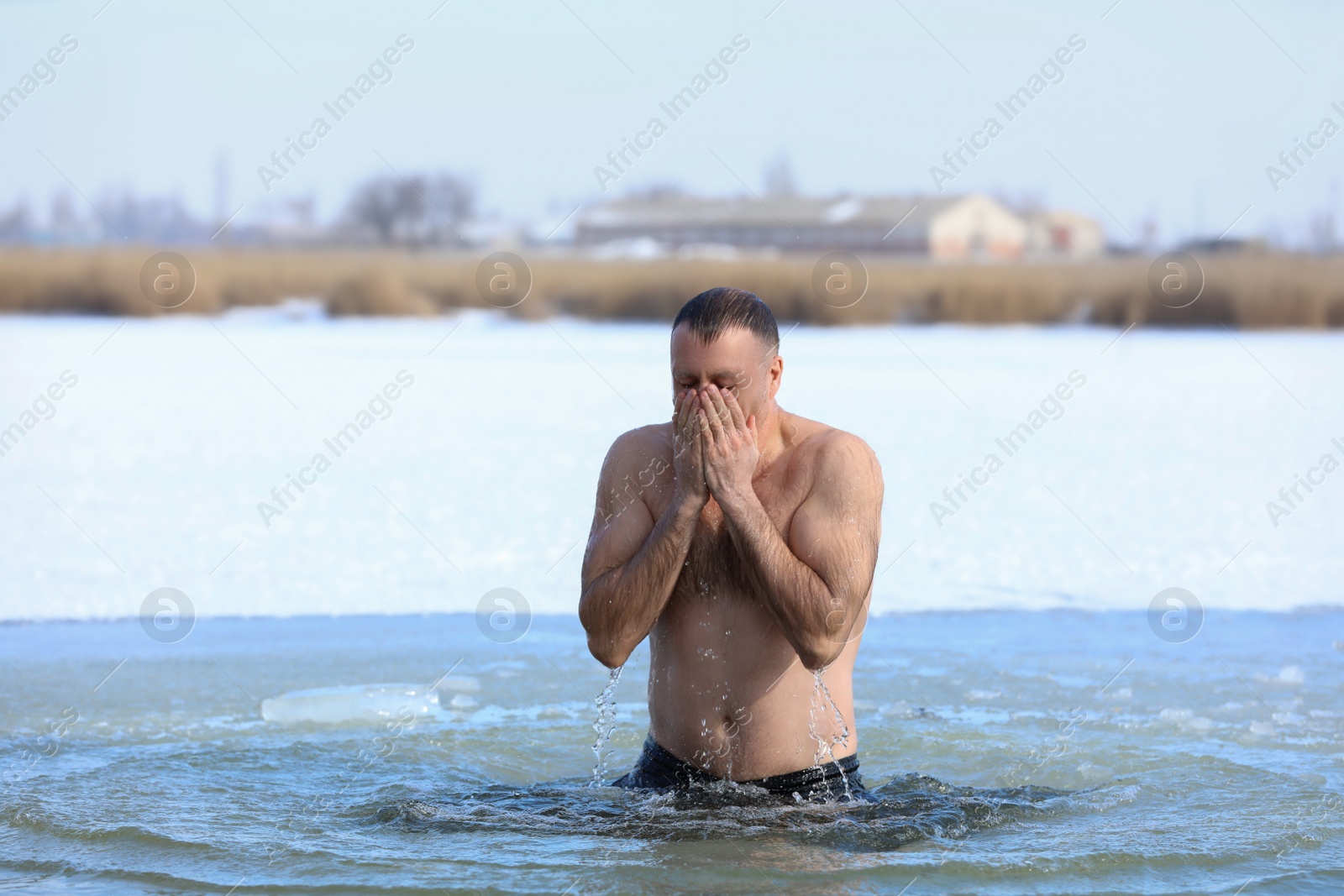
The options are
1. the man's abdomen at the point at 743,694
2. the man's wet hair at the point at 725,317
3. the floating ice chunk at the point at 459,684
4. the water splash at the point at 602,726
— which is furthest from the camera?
the floating ice chunk at the point at 459,684

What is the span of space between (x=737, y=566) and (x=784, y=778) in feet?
2.02

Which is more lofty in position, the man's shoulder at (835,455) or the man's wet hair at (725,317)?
the man's wet hair at (725,317)

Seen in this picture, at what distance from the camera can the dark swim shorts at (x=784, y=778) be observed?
407 centimetres

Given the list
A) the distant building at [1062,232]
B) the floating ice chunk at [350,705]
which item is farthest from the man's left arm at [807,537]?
the distant building at [1062,232]

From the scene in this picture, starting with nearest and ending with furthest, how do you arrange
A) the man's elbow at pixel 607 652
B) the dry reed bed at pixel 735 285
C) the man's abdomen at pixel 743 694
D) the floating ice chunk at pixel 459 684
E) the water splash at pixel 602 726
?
the man's elbow at pixel 607 652, the man's abdomen at pixel 743 694, the water splash at pixel 602 726, the floating ice chunk at pixel 459 684, the dry reed bed at pixel 735 285

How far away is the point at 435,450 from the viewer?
40.6 ft

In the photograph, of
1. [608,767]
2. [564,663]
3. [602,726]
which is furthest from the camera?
[564,663]

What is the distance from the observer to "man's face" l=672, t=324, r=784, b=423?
377cm

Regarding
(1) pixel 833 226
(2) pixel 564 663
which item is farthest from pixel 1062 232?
(2) pixel 564 663

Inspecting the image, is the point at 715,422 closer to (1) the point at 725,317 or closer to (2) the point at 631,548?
(1) the point at 725,317

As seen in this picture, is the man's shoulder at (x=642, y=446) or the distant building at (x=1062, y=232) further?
the distant building at (x=1062, y=232)

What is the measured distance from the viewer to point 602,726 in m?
5.30

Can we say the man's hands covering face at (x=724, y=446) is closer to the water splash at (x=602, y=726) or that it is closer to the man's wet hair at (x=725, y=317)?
the man's wet hair at (x=725, y=317)

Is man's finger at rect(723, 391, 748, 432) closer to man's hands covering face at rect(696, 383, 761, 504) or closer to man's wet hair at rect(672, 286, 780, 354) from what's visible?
man's hands covering face at rect(696, 383, 761, 504)
